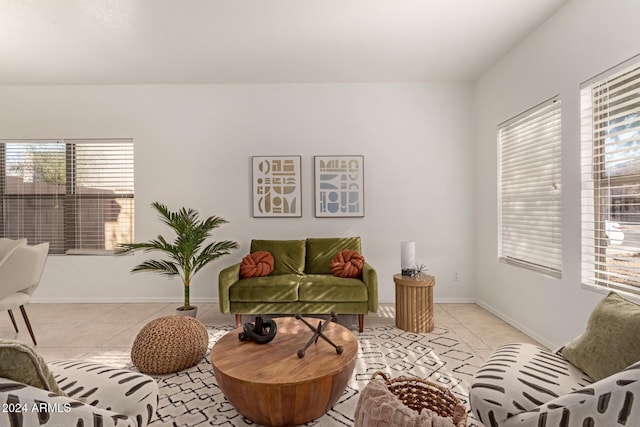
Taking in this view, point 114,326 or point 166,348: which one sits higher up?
point 166,348

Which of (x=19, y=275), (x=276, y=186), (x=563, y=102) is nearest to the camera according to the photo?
(x=563, y=102)

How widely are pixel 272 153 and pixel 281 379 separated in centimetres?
309

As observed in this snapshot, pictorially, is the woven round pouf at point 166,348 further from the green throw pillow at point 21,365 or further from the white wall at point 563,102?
the white wall at point 563,102

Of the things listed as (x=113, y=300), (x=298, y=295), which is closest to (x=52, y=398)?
(x=298, y=295)

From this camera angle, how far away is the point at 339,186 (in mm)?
4066

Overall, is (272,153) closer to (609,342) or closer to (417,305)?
(417,305)

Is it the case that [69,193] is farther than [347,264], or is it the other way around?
[69,193]

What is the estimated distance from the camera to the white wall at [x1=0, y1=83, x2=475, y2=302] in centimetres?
409

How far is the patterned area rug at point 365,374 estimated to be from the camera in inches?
69.4

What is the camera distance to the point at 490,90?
3.69 metres

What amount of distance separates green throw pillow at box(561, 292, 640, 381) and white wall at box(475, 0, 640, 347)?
3.30 feet

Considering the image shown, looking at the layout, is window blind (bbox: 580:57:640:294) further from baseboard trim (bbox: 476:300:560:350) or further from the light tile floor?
the light tile floor

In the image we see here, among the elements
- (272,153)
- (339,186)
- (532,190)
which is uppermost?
(272,153)

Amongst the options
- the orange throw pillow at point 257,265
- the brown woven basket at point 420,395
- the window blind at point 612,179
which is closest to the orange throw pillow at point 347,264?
the orange throw pillow at point 257,265
